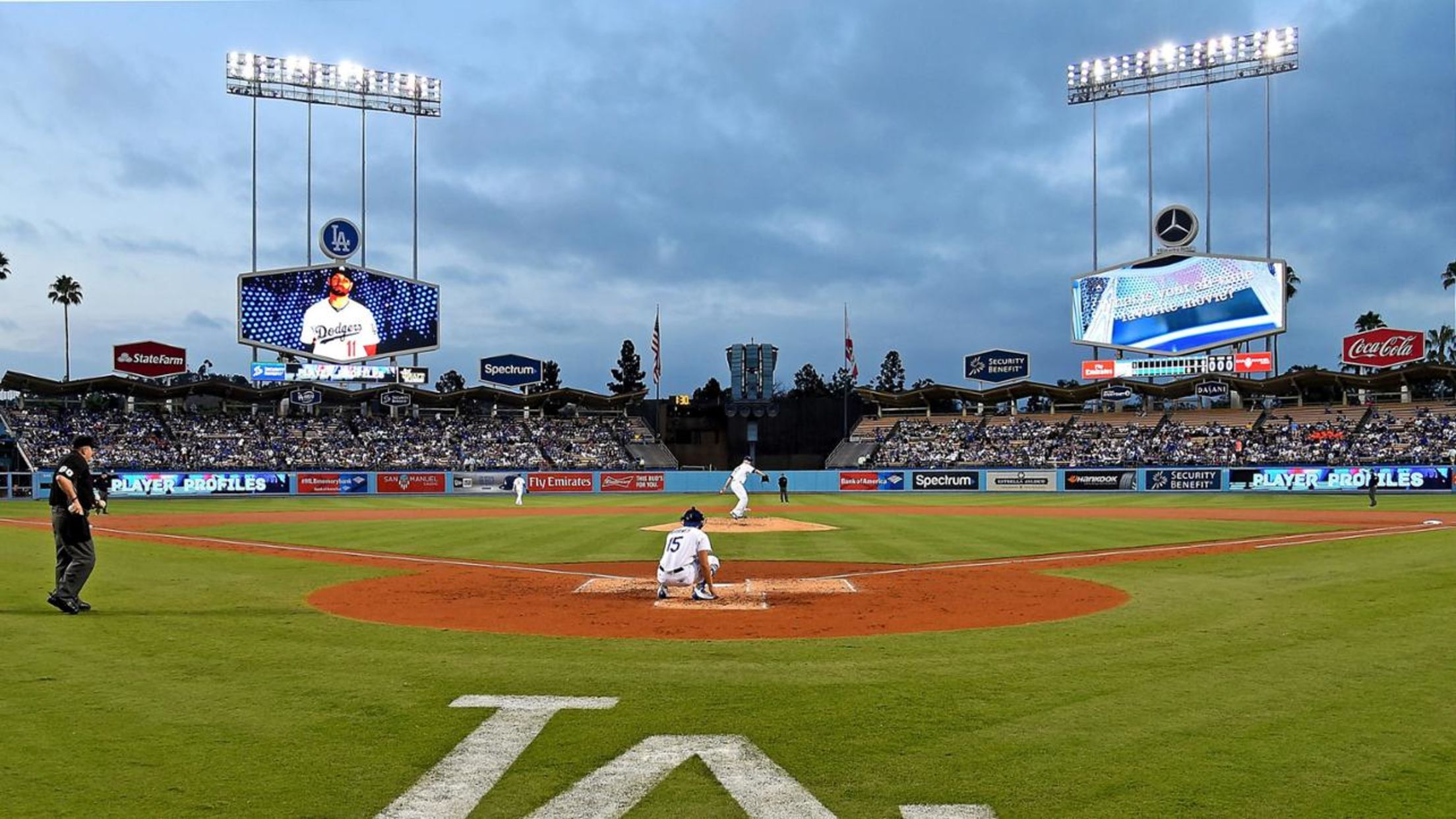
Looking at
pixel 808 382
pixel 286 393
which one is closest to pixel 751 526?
pixel 286 393

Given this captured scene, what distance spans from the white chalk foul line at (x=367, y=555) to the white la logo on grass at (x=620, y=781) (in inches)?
408

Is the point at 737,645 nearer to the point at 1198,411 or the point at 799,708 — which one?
the point at 799,708

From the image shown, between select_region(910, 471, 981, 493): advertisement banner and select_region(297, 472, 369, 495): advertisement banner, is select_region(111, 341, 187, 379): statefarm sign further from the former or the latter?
select_region(910, 471, 981, 493): advertisement banner

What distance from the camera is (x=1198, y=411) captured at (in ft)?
222

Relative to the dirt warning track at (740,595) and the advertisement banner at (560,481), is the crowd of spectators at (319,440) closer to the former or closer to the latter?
the advertisement banner at (560,481)

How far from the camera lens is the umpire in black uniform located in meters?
11.3

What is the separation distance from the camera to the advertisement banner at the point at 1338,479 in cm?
4991

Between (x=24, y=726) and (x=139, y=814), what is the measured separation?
2.46 metres

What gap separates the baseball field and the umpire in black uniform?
1.12ft

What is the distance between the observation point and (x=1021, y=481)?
59.0m

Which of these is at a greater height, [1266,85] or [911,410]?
[1266,85]

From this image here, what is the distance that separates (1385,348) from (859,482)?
3452cm

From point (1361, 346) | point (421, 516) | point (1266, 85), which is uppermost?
point (1266, 85)

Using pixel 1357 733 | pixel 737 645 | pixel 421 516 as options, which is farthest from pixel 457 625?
pixel 421 516
